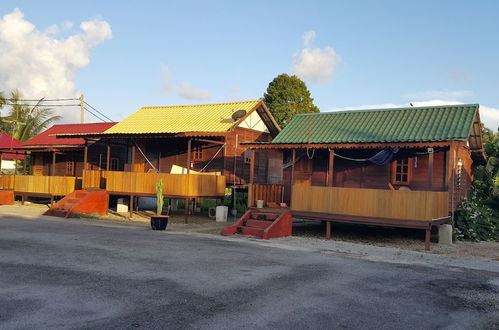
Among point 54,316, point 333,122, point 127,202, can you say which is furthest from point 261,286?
point 127,202

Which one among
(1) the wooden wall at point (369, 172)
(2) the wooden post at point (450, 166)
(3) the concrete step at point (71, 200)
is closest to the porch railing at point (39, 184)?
(3) the concrete step at point (71, 200)

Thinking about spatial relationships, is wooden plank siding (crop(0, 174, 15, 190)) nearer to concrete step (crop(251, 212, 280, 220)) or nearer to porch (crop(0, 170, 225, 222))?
porch (crop(0, 170, 225, 222))

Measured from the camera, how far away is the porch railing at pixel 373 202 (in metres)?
15.5

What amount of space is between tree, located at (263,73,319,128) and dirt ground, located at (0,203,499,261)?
24.8m

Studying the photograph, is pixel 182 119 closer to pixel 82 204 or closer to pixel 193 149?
pixel 193 149

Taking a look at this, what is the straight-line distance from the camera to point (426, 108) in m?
20.3

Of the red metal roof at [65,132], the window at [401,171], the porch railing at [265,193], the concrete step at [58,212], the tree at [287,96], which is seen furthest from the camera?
the tree at [287,96]

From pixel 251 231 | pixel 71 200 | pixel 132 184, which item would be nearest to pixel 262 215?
pixel 251 231

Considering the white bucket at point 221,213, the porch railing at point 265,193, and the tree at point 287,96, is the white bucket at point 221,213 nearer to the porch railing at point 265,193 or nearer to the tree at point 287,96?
the porch railing at point 265,193

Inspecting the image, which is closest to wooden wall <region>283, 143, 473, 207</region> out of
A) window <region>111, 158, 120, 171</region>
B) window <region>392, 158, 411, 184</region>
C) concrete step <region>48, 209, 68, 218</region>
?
window <region>392, 158, 411, 184</region>

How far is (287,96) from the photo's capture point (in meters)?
48.1

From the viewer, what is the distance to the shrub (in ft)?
59.7

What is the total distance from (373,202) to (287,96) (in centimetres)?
3275

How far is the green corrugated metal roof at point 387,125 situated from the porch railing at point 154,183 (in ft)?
12.3
